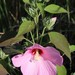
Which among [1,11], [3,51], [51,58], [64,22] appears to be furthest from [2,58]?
[64,22]

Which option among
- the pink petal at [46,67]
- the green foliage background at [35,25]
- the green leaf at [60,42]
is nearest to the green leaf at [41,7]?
the green foliage background at [35,25]

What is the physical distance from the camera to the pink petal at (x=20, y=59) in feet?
4.74

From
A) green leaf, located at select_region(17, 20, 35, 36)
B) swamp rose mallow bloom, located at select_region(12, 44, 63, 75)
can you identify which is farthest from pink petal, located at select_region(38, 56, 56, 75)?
green leaf, located at select_region(17, 20, 35, 36)

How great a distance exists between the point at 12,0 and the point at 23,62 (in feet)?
4.10

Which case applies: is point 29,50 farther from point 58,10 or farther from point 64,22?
point 64,22

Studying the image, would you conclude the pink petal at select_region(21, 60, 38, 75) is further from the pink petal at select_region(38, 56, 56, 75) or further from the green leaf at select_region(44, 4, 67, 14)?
the green leaf at select_region(44, 4, 67, 14)

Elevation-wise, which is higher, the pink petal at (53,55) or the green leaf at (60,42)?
the green leaf at (60,42)

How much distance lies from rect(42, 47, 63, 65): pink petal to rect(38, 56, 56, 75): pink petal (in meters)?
0.03

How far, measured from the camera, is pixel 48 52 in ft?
4.67

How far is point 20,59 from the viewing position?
4.76ft

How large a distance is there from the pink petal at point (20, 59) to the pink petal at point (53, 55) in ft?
0.27

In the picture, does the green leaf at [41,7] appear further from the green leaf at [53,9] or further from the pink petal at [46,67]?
the pink petal at [46,67]

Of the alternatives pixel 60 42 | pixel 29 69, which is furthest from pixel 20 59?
pixel 60 42

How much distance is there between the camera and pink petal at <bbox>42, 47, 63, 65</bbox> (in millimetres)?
1394
